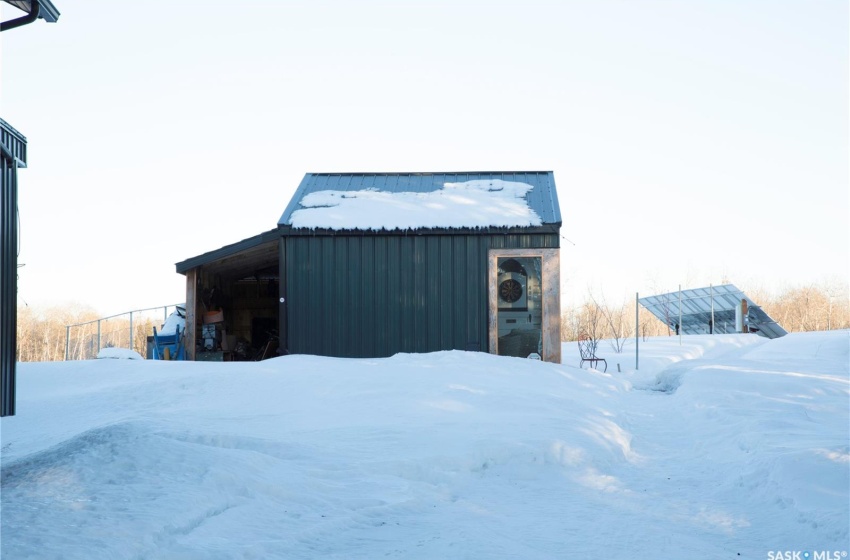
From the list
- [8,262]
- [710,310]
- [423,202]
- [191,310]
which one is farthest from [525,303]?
[710,310]

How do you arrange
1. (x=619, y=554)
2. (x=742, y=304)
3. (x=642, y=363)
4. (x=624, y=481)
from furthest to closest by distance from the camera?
(x=742, y=304), (x=642, y=363), (x=624, y=481), (x=619, y=554)

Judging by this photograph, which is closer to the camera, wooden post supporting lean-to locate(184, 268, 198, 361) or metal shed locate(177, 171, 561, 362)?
metal shed locate(177, 171, 561, 362)

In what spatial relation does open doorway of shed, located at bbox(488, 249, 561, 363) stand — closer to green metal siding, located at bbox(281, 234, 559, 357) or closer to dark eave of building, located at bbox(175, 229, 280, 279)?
green metal siding, located at bbox(281, 234, 559, 357)

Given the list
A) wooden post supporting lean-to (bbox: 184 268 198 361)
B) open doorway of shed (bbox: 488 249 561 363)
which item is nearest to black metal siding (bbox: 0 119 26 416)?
wooden post supporting lean-to (bbox: 184 268 198 361)

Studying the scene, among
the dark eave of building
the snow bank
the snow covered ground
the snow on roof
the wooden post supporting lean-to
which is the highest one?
the snow on roof

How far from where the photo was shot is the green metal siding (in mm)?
12891

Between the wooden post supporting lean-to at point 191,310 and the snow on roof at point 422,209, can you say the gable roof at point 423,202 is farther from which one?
the wooden post supporting lean-to at point 191,310

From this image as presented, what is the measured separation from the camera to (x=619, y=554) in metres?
3.75

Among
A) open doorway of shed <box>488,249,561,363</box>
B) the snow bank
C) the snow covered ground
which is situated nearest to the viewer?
the snow covered ground

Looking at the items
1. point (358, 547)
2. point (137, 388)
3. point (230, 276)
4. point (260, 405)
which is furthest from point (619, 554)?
point (230, 276)

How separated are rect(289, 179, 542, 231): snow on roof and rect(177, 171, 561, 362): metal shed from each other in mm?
37

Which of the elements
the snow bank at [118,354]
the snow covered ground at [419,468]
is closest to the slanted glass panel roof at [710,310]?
the snow covered ground at [419,468]

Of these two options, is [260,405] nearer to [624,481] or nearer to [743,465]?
[624,481]

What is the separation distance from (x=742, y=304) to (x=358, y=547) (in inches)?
932
